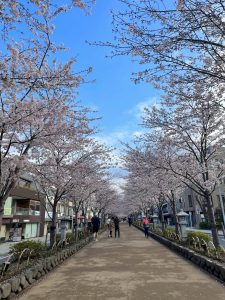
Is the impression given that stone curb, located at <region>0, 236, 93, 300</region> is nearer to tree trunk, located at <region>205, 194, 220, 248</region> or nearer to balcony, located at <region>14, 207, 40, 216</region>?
tree trunk, located at <region>205, 194, 220, 248</region>

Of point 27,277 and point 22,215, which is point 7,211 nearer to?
point 22,215

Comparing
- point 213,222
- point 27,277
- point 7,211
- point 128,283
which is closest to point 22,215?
point 7,211

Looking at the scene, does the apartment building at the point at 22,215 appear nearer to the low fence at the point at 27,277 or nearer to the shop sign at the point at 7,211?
the shop sign at the point at 7,211

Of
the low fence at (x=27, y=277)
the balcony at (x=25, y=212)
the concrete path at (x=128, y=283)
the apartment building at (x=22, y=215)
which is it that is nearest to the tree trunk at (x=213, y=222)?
the concrete path at (x=128, y=283)

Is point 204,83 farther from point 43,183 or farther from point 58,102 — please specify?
point 43,183

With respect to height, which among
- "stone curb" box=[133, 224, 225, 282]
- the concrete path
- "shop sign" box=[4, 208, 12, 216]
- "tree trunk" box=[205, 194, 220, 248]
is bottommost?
the concrete path

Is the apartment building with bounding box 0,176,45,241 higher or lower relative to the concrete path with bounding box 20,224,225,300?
higher

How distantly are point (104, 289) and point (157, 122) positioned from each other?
7.31m

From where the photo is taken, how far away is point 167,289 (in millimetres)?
5512

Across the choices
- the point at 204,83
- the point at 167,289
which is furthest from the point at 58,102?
the point at 167,289

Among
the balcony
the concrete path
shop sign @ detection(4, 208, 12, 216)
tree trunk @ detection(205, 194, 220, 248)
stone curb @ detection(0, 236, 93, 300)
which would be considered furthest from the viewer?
the balcony

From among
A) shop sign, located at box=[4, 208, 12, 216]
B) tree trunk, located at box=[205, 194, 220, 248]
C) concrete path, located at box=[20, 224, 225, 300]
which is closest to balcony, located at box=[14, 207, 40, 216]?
Result: shop sign, located at box=[4, 208, 12, 216]

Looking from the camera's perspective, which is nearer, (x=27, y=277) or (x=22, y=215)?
(x=27, y=277)

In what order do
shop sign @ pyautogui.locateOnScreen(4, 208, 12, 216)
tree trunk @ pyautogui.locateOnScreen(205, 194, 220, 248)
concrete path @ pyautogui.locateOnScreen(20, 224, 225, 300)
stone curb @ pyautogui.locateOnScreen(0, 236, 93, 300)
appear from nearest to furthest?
stone curb @ pyautogui.locateOnScreen(0, 236, 93, 300) → concrete path @ pyautogui.locateOnScreen(20, 224, 225, 300) → tree trunk @ pyautogui.locateOnScreen(205, 194, 220, 248) → shop sign @ pyautogui.locateOnScreen(4, 208, 12, 216)
